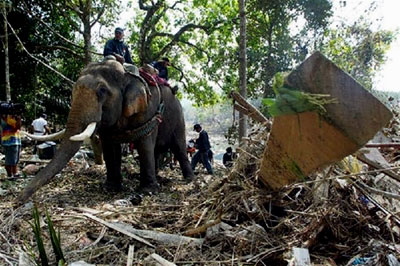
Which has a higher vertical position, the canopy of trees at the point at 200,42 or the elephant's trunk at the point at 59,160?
the canopy of trees at the point at 200,42

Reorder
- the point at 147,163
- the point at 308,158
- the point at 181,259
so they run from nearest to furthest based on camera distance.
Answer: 1. the point at 308,158
2. the point at 181,259
3. the point at 147,163

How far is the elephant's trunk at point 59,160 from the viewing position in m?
4.33

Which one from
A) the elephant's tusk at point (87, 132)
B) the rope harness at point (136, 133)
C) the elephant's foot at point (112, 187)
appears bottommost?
the elephant's foot at point (112, 187)

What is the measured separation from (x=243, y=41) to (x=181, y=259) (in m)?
7.17

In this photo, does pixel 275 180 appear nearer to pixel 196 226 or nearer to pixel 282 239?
pixel 282 239

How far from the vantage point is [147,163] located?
613 cm

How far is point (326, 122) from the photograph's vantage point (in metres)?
2.14

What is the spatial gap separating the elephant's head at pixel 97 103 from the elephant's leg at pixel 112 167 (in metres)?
0.73

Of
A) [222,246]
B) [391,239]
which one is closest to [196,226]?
[222,246]

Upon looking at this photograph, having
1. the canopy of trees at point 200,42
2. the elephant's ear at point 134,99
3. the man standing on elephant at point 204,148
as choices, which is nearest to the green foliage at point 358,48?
the canopy of trees at point 200,42

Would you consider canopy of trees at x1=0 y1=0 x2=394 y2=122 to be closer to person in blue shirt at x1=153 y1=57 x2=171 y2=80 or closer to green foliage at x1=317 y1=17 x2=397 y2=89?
green foliage at x1=317 y1=17 x2=397 y2=89

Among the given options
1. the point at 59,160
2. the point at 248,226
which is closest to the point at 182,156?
the point at 59,160

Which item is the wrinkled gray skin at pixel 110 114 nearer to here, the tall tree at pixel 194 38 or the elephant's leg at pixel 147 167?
the elephant's leg at pixel 147 167

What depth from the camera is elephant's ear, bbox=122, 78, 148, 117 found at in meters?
5.73
